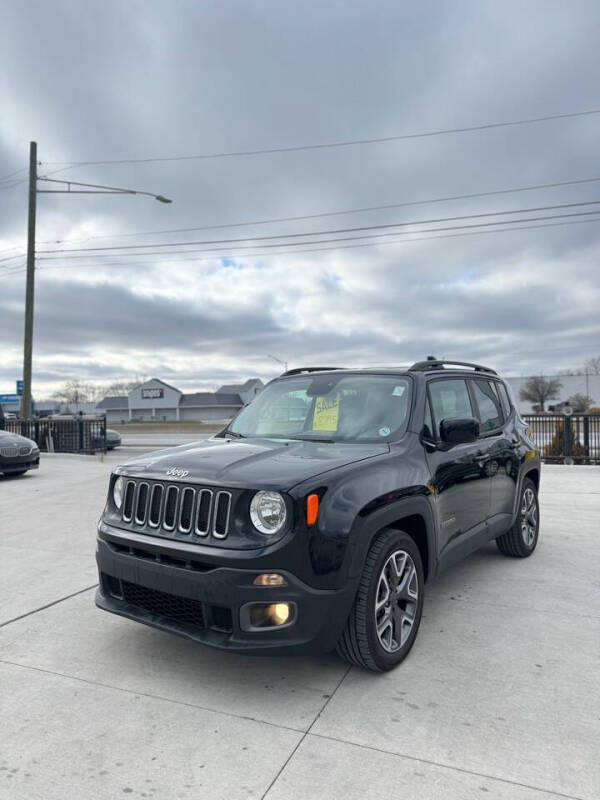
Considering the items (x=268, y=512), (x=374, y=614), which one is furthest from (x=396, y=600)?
(x=268, y=512)

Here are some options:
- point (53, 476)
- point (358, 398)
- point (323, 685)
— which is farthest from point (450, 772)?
point (53, 476)

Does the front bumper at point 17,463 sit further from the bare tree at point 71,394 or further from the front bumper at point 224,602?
the bare tree at point 71,394

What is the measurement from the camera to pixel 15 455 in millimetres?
11688

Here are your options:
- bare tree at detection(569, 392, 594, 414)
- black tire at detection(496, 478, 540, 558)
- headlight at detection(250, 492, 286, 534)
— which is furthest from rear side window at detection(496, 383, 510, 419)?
bare tree at detection(569, 392, 594, 414)

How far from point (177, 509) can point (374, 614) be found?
120cm

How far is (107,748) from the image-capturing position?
8.55ft

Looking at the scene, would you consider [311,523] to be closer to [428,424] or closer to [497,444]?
[428,424]

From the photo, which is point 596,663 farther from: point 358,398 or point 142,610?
point 142,610

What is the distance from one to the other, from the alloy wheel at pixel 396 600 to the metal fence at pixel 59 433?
1650 centimetres

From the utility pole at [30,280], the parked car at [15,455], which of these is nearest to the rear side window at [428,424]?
the parked car at [15,455]

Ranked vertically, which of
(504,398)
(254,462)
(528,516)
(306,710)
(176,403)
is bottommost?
(306,710)

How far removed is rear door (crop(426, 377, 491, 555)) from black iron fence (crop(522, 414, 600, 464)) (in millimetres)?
9574

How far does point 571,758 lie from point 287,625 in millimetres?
1354

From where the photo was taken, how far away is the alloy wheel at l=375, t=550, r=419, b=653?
3.28 m
